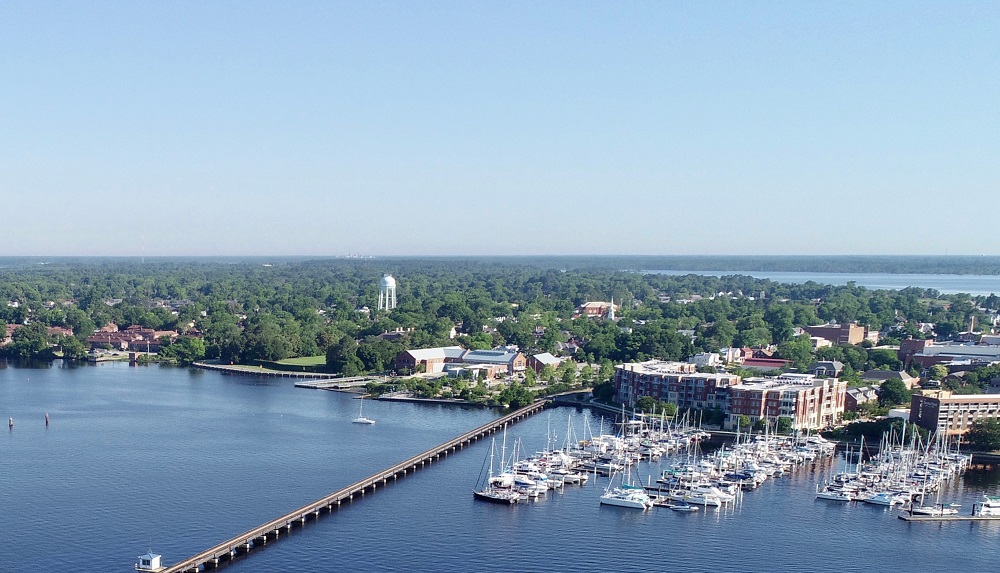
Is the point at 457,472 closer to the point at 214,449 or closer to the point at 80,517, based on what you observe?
the point at 214,449

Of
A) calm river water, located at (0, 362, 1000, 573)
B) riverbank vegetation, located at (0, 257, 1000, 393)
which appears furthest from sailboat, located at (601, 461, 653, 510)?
riverbank vegetation, located at (0, 257, 1000, 393)

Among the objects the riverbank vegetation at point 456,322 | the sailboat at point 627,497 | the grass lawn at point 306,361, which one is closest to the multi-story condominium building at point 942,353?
the riverbank vegetation at point 456,322

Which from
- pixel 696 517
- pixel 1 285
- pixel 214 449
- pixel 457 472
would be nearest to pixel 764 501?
pixel 696 517

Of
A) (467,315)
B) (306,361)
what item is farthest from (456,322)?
(306,361)

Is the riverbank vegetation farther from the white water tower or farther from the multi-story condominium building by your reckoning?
the white water tower

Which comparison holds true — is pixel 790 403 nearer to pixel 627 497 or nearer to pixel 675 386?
pixel 675 386

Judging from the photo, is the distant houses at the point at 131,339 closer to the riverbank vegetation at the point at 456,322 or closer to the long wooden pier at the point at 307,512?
the riverbank vegetation at the point at 456,322
